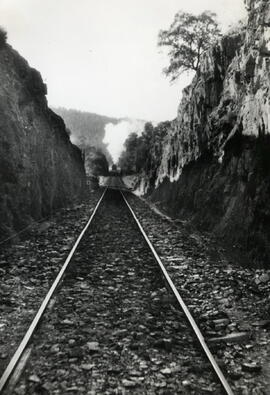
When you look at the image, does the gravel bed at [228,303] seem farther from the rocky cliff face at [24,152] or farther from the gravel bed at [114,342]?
the rocky cliff face at [24,152]

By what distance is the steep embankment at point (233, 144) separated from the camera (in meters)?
10.2

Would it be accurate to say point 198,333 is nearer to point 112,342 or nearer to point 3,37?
point 112,342

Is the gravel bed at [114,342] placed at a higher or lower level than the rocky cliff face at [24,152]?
lower

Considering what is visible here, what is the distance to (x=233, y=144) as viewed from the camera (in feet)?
42.6

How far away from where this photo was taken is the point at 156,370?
461 cm

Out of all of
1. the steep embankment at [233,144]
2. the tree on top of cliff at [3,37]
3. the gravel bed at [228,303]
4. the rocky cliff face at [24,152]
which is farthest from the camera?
the tree on top of cliff at [3,37]

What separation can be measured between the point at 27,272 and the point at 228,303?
4.14 meters

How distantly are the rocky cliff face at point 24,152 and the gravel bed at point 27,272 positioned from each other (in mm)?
880

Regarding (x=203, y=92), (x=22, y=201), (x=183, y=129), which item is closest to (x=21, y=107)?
(x=22, y=201)

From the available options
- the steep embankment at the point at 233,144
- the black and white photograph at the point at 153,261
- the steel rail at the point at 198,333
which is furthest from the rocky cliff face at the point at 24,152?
the steep embankment at the point at 233,144

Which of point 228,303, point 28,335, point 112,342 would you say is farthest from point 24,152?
point 112,342

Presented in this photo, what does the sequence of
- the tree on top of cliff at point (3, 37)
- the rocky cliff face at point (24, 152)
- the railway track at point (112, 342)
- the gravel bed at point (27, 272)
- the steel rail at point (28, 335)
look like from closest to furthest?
the steel rail at point (28, 335) → the railway track at point (112, 342) → the gravel bed at point (27, 272) → the rocky cliff face at point (24, 152) → the tree on top of cliff at point (3, 37)

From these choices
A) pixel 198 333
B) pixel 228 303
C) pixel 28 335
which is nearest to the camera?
pixel 28 335

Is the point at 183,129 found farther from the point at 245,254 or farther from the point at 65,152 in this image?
the point at 245,254
